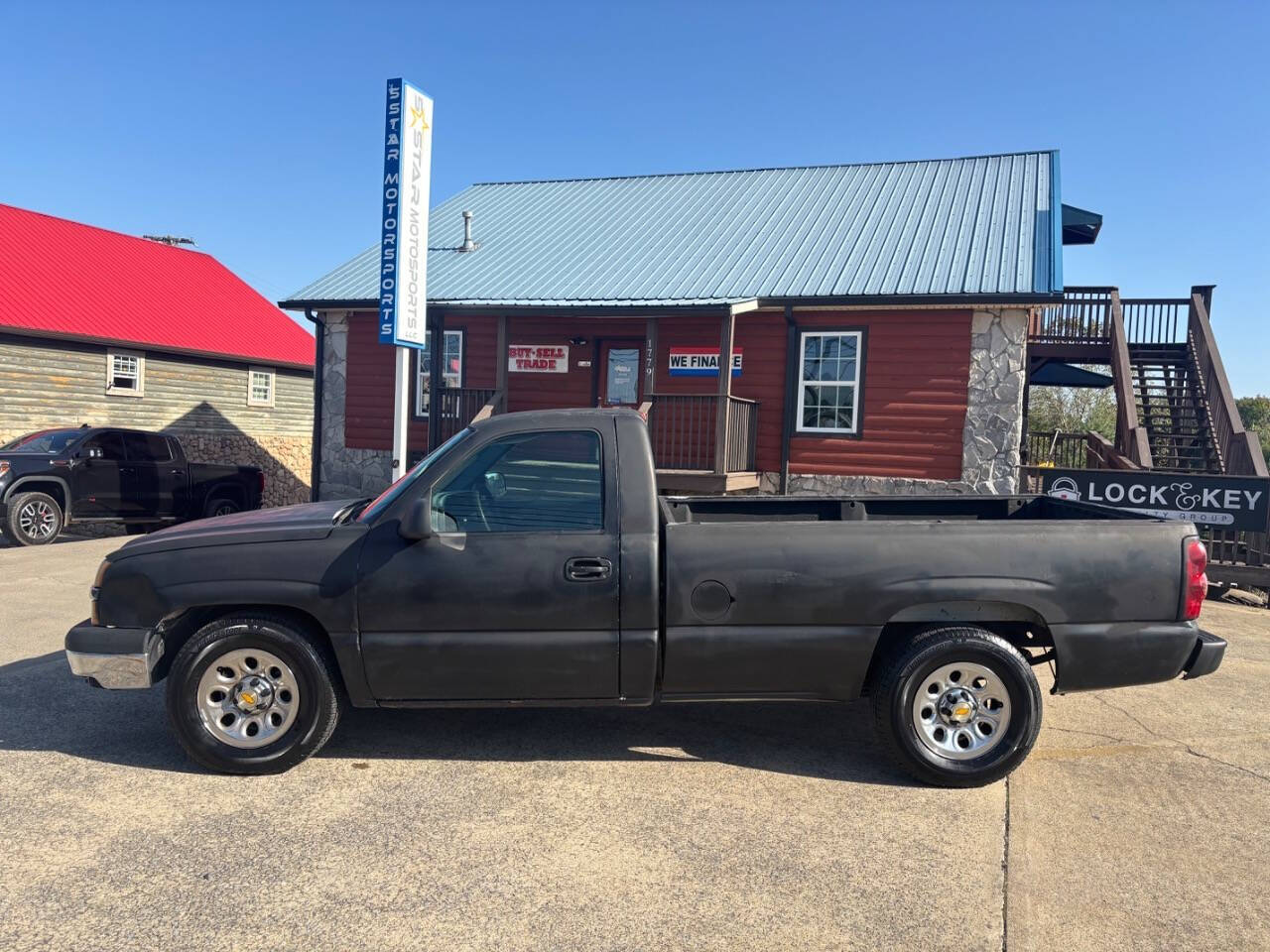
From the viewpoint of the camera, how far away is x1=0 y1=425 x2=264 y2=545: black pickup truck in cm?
1270

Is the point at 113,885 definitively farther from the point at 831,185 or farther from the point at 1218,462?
the point at 831,185

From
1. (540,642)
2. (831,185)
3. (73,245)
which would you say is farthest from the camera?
(73,245)

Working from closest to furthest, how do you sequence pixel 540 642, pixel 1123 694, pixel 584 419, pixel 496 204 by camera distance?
pixel 540 642 < pixel 584 419 < pixel 1123 694 < pixel 496 204

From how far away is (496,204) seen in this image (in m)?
19.2

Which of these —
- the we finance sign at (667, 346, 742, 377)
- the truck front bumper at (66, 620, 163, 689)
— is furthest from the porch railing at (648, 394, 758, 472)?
the truck front bumper at (66, 620, 163, 689)

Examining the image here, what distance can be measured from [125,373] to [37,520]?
999 cm

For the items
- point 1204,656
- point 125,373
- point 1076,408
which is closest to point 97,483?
point 125,373

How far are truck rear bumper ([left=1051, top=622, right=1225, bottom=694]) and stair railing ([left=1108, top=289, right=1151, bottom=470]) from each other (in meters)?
7.89

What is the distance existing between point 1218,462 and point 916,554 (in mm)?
11016

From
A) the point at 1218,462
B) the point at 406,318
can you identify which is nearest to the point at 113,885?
the point at 406,318

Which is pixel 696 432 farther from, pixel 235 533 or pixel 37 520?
pixel 235 533

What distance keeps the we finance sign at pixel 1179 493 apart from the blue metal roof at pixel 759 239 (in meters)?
2.96

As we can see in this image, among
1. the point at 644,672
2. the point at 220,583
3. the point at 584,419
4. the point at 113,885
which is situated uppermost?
the point at 584,419

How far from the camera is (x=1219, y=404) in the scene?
13.0m
